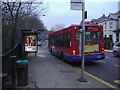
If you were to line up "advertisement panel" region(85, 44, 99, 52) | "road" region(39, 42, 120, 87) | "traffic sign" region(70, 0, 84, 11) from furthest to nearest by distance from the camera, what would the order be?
"advertisement panel" region(85, 44, 99, 52), "road" region(39, 42, 120, 87), "traffic sign" region(70, 0, 84, 11)

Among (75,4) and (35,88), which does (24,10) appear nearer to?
(75,4)

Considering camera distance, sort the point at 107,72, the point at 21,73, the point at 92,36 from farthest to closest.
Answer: the point at 92,36 → the point at 107,72 → the point at 21,73

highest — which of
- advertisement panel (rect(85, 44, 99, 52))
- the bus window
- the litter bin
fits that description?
the bus window

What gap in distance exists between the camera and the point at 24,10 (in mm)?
13500

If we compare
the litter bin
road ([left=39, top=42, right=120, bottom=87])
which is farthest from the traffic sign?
road ([left=39, top=42, right=120, bottom=87])

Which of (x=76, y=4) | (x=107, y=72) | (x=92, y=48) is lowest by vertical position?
(x=107, y=72)

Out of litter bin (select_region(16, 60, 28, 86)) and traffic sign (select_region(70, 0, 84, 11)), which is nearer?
litter bin (select_region(16, 60, 28, 86))

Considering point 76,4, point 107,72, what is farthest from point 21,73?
point 107,72

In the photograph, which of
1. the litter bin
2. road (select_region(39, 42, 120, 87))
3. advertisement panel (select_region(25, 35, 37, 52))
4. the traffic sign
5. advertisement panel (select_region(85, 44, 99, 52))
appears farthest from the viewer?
advertisement panel (select_region(25, 35, 37, 52))

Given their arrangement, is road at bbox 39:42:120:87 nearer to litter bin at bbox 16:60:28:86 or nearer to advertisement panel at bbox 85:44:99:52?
advertisement panel at bbox 85:44:99:52

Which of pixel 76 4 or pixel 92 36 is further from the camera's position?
pixel 92 36

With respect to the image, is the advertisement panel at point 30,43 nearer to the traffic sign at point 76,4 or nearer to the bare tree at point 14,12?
the bare tree at point 14,12

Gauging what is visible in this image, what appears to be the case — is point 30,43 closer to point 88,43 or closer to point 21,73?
point 88,43

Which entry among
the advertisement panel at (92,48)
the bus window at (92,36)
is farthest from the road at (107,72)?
the bus window at (92,36)
